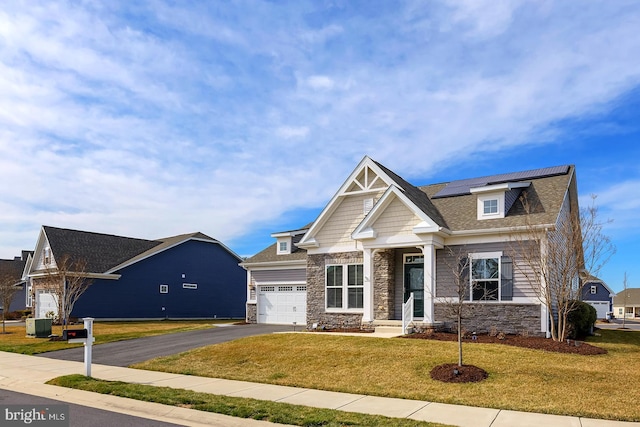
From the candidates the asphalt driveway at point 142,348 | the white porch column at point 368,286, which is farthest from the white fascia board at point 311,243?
the asphalt driveway at point 142,348

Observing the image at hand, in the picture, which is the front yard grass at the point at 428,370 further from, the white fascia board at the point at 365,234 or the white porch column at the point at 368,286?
the white fascia board at the point at 365,234

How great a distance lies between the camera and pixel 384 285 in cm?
1970

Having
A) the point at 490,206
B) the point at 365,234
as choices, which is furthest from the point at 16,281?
the point at 490,206

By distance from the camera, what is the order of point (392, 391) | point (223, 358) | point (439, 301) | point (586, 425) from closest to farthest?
point (586, 425), point (392, 391), point (223, 358), point (439, 301)

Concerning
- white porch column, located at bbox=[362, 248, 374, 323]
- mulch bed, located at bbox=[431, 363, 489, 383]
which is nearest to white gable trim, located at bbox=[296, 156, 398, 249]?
white porch column, located at bbox=[362, 248, 374, 323]

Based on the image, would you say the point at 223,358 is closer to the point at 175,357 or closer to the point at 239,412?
the point at 175,357

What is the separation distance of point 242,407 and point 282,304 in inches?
722

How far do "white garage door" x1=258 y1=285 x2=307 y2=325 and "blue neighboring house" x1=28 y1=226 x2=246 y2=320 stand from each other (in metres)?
11.9

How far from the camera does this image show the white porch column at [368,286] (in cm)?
1938

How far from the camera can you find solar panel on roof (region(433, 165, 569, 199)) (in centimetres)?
2076

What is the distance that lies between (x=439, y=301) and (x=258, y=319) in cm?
1289

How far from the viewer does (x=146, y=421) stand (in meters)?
8.40

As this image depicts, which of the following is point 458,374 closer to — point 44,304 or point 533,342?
point 533,342

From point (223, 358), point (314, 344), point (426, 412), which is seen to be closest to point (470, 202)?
point (314, 344)
